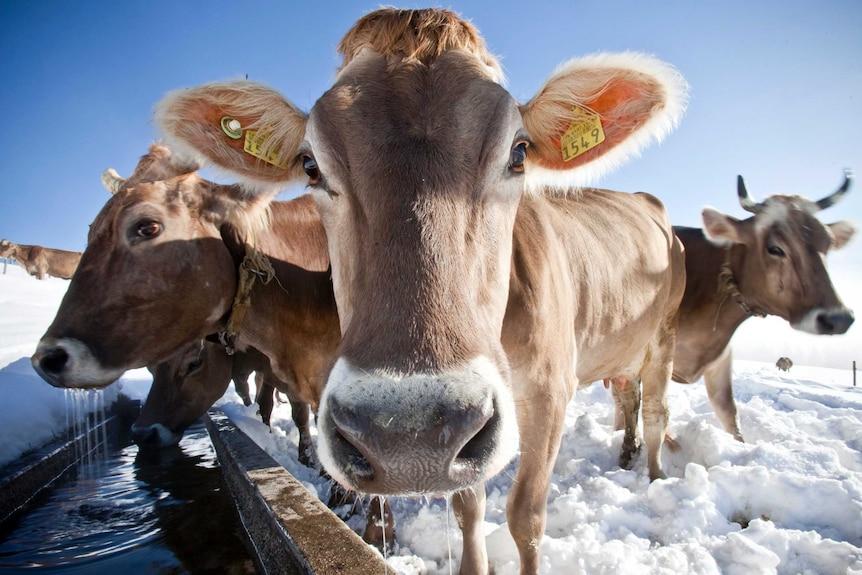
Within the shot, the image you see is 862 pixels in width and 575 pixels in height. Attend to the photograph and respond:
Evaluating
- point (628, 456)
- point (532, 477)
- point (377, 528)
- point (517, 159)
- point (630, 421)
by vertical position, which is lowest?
point (628, 456)

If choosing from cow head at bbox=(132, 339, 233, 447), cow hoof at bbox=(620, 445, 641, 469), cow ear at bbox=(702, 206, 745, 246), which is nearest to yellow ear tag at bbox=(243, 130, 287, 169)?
cow head at bbox=(132, 339, 233, 447)

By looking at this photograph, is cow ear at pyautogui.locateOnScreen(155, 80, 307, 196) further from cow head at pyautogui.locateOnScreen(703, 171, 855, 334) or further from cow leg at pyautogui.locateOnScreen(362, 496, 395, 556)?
cow head at pyautogui.locateOnScreen(703, 171, 855, 334)

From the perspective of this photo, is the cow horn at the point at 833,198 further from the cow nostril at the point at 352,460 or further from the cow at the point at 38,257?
the cow at the point at 38,257

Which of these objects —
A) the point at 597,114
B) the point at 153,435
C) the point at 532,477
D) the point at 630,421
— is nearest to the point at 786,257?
the point at 630,421

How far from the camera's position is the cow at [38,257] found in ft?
60.1

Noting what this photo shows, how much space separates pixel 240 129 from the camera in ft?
8.52

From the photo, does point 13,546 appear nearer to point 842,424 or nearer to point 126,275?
point 126,275

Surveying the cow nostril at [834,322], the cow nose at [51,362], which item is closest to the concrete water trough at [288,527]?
the cow nose at [51,362]

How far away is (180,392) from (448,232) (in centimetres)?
416

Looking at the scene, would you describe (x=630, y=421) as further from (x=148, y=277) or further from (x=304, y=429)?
(x=148, y=277)

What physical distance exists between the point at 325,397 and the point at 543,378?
4.72 ft

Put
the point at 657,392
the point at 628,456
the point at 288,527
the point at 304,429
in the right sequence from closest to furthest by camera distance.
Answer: the point at 288,527
the point at 657,392
the point at 628,456
the point at 304,429

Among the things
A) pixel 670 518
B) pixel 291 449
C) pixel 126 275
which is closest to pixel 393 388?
pixel 126 275

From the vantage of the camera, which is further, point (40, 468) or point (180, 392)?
point (180, 392)
